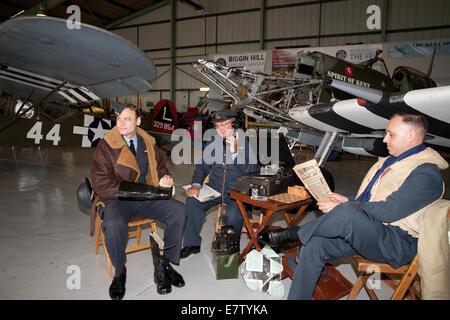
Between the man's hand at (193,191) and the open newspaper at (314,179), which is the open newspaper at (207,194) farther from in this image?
the open newspaper at (314,179)

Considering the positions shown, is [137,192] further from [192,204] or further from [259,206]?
[259,206]

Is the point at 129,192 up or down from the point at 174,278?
up

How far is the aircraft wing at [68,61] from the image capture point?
9.11ft

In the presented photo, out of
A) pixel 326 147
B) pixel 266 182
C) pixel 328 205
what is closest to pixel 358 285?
pixel 328 205

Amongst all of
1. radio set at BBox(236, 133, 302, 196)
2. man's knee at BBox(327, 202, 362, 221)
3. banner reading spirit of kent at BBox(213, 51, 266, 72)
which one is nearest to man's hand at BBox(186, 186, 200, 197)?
radio set at BBox(236, 133, 302, 196)

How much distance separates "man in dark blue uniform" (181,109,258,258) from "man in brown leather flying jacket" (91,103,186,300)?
353 millimetres

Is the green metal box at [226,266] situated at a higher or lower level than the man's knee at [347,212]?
lower

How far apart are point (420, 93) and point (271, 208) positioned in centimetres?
157

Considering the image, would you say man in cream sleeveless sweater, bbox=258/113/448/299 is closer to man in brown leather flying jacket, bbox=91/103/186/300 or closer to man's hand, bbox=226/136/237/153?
man in brown leather flying jacket, bbox=91/103/186/300

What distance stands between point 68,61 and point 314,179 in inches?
144

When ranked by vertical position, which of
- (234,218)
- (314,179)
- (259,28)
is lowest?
(234,218)

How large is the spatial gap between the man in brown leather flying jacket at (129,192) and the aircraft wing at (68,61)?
1.22 m

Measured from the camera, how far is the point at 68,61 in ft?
12.3

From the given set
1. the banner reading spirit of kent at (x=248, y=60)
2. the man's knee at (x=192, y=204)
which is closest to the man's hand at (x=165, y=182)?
the man's knee at (x=192, y=204)
